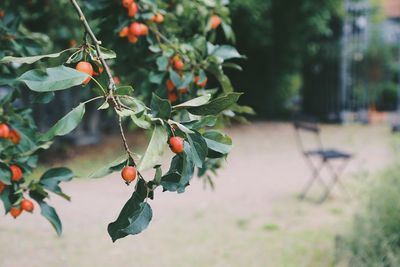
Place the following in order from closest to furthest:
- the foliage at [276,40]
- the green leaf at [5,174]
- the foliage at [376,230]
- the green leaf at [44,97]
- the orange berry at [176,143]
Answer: the orange berry at [176,143]
the green leaf at [44,97]
the green leaf at [5,174]
the foliage at [376,230]
the foliage at [276,40]

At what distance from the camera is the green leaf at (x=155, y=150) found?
130 centimetres

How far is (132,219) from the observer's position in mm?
1461

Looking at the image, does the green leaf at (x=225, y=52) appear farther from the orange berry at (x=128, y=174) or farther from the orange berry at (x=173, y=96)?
the orange berry at (x=128, y=174)

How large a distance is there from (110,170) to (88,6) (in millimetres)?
1359

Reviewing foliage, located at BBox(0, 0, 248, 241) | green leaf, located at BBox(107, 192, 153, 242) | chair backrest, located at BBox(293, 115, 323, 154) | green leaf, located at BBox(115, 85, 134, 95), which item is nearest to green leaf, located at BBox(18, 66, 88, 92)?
foliage, located at BBox(0, 0, 248, 241)

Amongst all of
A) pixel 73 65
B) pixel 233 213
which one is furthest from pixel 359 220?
pixel 73 65

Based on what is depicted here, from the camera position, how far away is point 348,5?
42.7ft

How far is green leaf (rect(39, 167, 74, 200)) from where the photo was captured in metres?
2.27

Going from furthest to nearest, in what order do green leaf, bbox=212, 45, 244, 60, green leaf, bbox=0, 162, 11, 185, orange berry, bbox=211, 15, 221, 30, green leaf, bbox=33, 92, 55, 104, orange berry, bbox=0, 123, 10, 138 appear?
orange berry, bbox=211, 15, 221, 30 < green leaf, bbox=212, 45, 244, 60 < orange berry, bbox=0, 123, 10, 138 < green leaf, bbox=0, 162, 11, 185 < green leaf, bbox=33, 92, 55, 104

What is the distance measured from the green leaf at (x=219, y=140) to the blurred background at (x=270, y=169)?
120cm

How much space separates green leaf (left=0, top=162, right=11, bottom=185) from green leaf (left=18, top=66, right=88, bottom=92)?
0.80 metres

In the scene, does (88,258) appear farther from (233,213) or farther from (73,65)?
(73,65)

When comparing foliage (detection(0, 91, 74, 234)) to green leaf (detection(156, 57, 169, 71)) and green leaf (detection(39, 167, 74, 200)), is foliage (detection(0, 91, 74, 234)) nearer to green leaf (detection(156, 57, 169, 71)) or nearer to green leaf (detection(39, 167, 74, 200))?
green leaf (detection(39, 167, 74, 200))

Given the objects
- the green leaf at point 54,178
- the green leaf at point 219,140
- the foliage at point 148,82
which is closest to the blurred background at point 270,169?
the foliage at point 148,82
